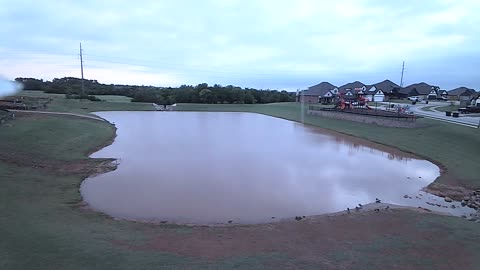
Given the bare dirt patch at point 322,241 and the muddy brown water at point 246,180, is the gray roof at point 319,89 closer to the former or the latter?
the muddy brown water at point 246,180

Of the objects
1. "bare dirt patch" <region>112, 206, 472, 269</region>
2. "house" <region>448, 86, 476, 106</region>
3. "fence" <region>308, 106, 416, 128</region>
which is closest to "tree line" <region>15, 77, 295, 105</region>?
"fence" <region>308, 106, 416, 128</region>

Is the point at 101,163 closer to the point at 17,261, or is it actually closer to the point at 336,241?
the point at 17,261

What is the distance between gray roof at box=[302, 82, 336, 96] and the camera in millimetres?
64562

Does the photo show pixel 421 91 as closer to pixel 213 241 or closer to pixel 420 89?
pixel 420 89

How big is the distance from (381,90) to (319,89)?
12094mm

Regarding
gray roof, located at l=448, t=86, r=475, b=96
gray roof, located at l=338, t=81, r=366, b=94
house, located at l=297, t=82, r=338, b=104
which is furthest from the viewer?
gray roof, located at l=338, t=81, r=366, b=94

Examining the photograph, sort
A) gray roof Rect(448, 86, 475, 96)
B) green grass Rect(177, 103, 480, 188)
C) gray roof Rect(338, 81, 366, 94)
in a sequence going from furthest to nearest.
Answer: gray roof Rect(338, 81, 366, 94)
gray roof Rect(448, 86, 475, 96)
green grass Rect(177, 103, 480, 188)

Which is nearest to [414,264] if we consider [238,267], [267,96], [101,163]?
[238,267]

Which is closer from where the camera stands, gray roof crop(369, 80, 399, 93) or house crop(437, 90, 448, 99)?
gray roof crop(369, 80, 399, 93)

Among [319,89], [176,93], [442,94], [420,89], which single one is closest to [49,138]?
[176,93]

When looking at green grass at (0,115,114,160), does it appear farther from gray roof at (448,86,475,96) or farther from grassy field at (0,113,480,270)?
gray roof at (448,86,475,96)

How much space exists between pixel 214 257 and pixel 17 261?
3.21 m

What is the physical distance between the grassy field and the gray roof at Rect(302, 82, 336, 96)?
56.1 meters

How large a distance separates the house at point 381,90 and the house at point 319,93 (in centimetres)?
668
